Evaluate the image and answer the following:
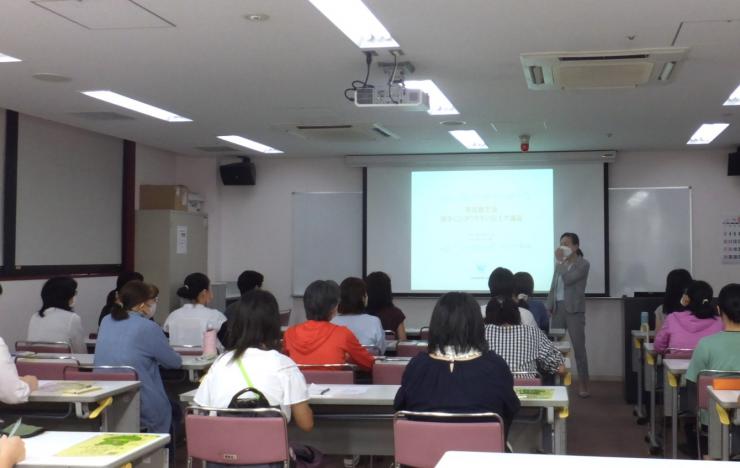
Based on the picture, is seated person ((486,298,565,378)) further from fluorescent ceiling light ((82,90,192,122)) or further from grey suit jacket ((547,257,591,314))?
grey suit jacket ((547,257,591,314))

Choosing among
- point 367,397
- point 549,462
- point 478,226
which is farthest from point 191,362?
point 478,226

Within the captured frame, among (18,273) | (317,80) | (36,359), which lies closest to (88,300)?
(18,273)

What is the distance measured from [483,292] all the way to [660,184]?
238cm

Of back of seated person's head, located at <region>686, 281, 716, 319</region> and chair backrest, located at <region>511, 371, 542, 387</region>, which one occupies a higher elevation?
back of seated person's head, located at <region>686, 281, 716, 319</region>

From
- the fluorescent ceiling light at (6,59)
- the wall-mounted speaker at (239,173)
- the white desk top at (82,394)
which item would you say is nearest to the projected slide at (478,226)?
the wall-mounted speaker at (239,173)

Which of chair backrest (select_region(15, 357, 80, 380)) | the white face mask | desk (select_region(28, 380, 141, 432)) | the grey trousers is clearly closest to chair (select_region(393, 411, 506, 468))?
desk (select_region(28, 380, 141, 432))

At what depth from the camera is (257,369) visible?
129 inches

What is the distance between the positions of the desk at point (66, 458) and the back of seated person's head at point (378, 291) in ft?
11.2

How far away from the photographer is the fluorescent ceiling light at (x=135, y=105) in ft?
21.0

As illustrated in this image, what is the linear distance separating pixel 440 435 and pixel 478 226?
22.5ft

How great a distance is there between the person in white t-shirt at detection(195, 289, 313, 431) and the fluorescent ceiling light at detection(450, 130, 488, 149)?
5.04 metres

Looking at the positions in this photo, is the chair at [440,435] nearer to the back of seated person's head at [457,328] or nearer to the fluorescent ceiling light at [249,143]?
the back of seated person's head at [457,328]

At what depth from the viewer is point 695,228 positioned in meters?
9.27

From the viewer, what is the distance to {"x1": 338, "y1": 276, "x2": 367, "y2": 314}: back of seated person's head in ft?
18.0
